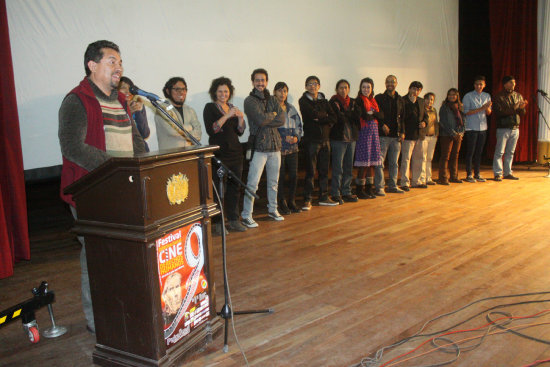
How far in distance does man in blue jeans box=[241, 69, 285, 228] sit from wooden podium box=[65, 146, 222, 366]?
2399 mm

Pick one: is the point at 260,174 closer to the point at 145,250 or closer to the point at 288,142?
the point at 288,142

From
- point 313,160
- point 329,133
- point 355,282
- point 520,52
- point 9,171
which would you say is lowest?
point 355,282

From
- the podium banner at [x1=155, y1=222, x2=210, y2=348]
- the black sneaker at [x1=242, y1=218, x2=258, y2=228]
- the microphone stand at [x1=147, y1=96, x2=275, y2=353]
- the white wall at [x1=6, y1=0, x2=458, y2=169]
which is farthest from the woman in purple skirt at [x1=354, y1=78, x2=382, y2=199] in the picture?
the podium banner at [x1=155, y1=222, x2=210, y2=348]

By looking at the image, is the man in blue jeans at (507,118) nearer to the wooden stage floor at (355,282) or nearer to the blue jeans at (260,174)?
the wooden stage floor at (355,282)

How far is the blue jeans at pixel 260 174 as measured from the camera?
4.48 meters

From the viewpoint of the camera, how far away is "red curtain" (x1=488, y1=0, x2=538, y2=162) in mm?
8023

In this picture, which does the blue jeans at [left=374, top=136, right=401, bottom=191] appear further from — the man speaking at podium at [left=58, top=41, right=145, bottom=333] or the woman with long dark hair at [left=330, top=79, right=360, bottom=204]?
the man speaking at podium at [left=58, top=41, right=145, bottom=333]

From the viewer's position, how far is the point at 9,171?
10.8 ft

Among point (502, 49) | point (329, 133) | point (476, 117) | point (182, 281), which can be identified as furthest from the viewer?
point (502, 49)

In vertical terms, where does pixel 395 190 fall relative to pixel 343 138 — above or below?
below

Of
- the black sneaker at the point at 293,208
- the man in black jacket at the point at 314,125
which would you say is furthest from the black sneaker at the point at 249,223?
the man in black jacket at the point at 314,125

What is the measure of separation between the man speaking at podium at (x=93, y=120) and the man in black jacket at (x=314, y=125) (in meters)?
2.97

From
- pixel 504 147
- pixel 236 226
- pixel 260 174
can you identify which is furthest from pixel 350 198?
pixel 504 147

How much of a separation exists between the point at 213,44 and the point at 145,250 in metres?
3.38
